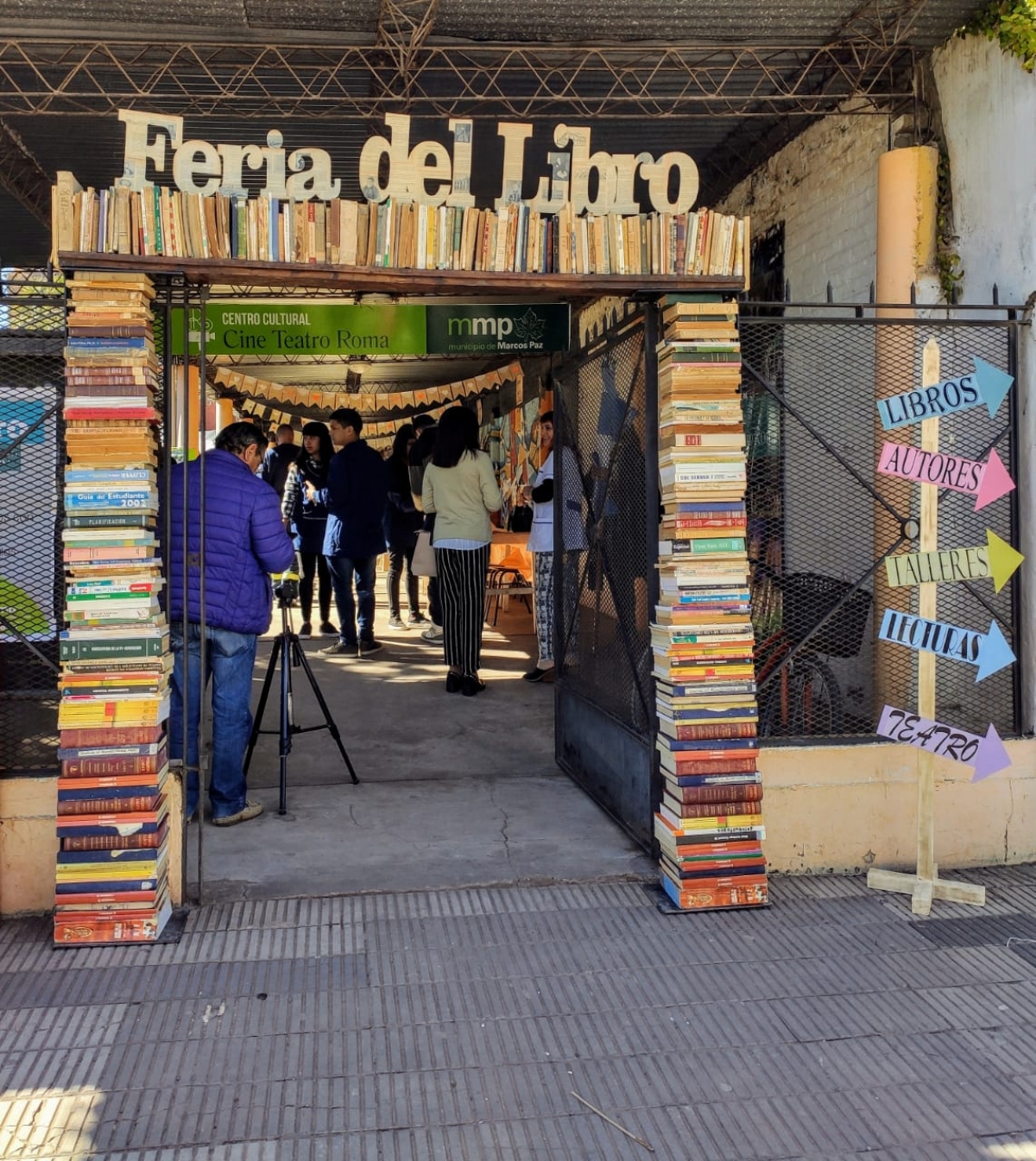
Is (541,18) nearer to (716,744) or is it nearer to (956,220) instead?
(956,220)

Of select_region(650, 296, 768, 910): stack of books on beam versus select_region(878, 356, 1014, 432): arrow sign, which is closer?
select_region(878, 356, 1014, 432): arrow sign

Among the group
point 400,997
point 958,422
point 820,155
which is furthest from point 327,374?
point 400,997

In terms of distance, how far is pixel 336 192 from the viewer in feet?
13.6

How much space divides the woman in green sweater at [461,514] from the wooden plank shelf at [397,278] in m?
3.25

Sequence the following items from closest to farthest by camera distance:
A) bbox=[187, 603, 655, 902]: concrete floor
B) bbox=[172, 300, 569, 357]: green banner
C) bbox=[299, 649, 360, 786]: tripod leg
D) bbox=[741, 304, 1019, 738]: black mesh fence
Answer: bbox=[187, 603, 655, 902]: concrete floor < bbox=[741, 304, 1019, 738]: black mesh fence < bbox=[299, 649, 360, 786]: tripod leg < bbox=[172, 300, 569, 357]: green banner

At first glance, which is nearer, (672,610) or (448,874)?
(672,610)

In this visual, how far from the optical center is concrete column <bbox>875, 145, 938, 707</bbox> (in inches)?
208

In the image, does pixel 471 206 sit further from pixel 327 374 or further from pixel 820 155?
pixel 327 374

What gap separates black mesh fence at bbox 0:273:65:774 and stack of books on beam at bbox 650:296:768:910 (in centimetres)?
252

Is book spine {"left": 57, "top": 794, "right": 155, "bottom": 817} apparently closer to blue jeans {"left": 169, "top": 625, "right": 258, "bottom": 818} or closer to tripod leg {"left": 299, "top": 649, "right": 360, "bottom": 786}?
blue jeans {"left": 169, "top": 625, "right": 258, "bottom": 818}

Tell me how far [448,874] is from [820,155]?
5211 millimetres

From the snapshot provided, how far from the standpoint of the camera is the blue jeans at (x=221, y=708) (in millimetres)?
4816

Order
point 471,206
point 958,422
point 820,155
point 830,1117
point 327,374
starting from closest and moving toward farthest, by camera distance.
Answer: point 830,1117 → point 471,206 → point 958,422 → point 820,155 → point 327,374

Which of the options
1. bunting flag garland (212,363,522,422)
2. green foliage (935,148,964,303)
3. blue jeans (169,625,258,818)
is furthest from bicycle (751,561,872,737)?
bunting flag garland (212,363,522,422)
